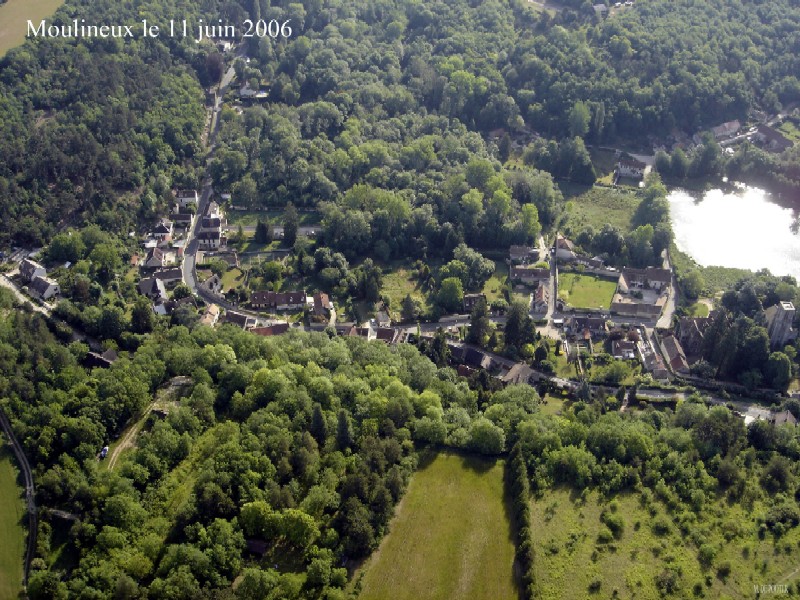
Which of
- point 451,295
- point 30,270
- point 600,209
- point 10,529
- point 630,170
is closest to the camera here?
point 10,529

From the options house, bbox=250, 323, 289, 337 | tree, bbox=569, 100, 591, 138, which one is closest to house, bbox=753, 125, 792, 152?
tree, bbox=569, 100, 591, 138

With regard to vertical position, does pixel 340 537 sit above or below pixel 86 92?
below

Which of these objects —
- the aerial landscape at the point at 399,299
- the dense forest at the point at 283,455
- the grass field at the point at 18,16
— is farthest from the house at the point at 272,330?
the grass field at the point at 18,16

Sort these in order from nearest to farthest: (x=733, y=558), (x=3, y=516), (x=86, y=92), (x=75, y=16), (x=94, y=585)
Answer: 1. (x=94, y=585)
2. (x=733, y=558)
3. (x=3, y=516)
4. (x=86, y=92)
5. (x=75, y=16)

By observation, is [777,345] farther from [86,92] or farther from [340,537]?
[86,92]

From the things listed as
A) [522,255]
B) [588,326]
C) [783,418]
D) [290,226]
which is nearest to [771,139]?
[522,255]

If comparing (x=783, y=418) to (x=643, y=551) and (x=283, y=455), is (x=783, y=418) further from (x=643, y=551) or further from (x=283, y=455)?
(x=283, y=455)

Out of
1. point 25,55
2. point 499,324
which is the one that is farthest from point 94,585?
point 25,55

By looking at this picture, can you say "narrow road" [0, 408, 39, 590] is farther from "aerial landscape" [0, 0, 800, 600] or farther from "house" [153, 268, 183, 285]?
"house" [153, 268, 183, 285]
